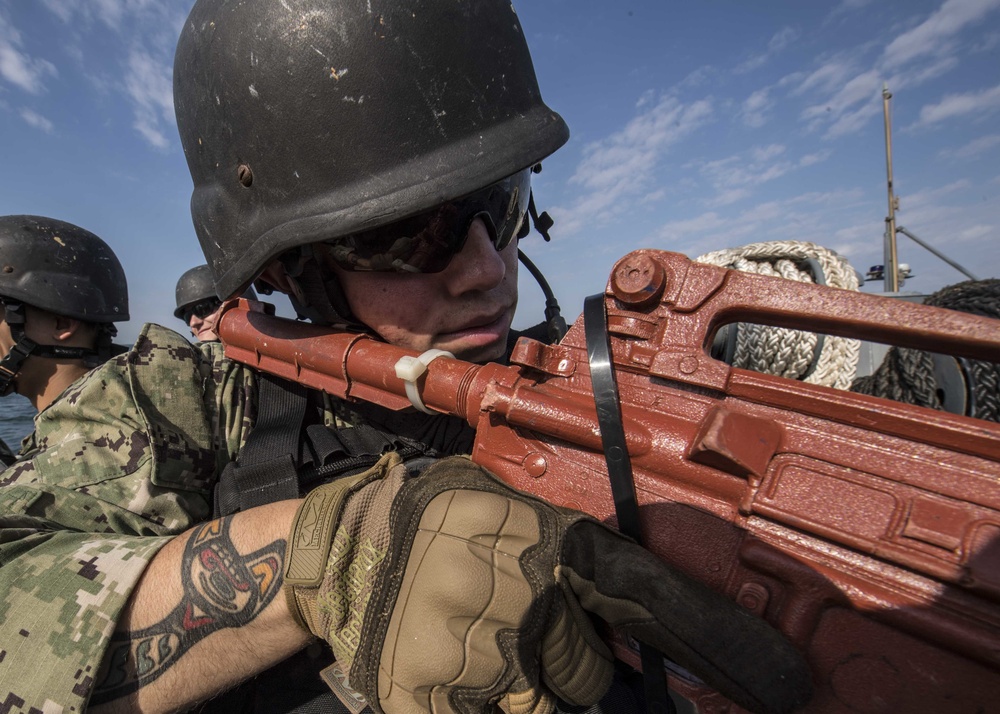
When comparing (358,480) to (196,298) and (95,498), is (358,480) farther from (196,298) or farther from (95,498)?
(196,298)

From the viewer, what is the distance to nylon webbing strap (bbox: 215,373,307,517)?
163 centimetres

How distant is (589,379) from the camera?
3.88 ft

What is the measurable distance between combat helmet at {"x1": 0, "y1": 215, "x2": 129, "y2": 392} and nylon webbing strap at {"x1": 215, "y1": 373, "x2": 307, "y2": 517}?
3280 mm

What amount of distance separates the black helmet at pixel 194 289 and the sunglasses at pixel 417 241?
639 cm

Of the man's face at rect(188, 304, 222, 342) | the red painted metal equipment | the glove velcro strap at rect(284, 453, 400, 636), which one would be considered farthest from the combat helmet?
the red painted metal equipment

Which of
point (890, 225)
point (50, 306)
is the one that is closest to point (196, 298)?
point (50, 306)

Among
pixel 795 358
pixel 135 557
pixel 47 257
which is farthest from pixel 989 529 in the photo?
pixel 47 257

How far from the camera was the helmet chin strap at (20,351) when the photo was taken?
3.53 meters

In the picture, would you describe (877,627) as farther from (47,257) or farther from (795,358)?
(47,257)

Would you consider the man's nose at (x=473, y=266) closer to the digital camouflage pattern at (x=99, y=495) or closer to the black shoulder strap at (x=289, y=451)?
the black shoulder strap at (x=289, y=451)

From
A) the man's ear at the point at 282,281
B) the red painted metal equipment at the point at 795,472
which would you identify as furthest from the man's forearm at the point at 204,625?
the man's ear at the point at 282,281

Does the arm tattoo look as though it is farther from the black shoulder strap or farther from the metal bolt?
the metal bolt

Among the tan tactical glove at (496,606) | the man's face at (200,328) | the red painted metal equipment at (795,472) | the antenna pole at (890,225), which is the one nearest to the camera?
the red painted metal equipment at (795,472)

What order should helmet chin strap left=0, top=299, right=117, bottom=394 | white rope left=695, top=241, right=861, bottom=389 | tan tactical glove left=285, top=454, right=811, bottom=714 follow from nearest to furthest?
tan tactical glove left=285, top=454, right=811, bottom=714 → white rope left=695, top=241, right=861, bottom=389 → helmet chin strap left=0, top=299, right=117, bottom=394
